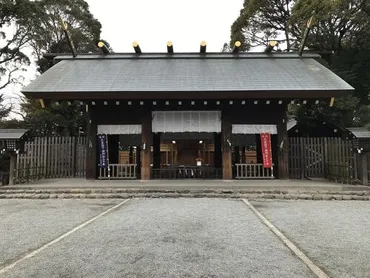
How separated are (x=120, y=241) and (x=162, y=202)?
3482mm

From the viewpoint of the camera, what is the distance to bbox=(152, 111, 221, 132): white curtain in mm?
10484

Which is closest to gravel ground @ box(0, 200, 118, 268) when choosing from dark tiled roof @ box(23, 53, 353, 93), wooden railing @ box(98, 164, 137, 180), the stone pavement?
the stone pavement

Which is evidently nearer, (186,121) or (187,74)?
(186,121)

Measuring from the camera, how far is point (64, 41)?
21.2 metres

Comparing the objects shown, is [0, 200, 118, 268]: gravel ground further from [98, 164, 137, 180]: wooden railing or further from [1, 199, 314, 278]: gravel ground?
[98, 164, 137, 180]: wooden railing

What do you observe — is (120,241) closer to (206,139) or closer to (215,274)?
(215,274)

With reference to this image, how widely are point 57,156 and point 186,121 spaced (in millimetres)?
5732

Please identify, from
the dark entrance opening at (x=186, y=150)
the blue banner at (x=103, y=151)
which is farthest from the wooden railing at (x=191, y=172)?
the blue banner at (x=103, y=151)

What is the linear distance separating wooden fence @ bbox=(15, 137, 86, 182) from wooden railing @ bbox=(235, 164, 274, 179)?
6.49m

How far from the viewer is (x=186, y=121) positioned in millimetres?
Result: 10578

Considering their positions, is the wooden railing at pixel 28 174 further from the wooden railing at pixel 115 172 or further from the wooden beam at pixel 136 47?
the wooden beam at pixel 136 47

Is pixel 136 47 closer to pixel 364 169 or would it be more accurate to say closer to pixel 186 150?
pixel 186 150

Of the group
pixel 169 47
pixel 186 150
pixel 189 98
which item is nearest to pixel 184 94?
pixel 189 98

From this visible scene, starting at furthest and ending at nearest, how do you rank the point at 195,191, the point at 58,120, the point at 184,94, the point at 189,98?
the point at 58,120
the point at 189,98
the point at 184,94
the point at 195,191
